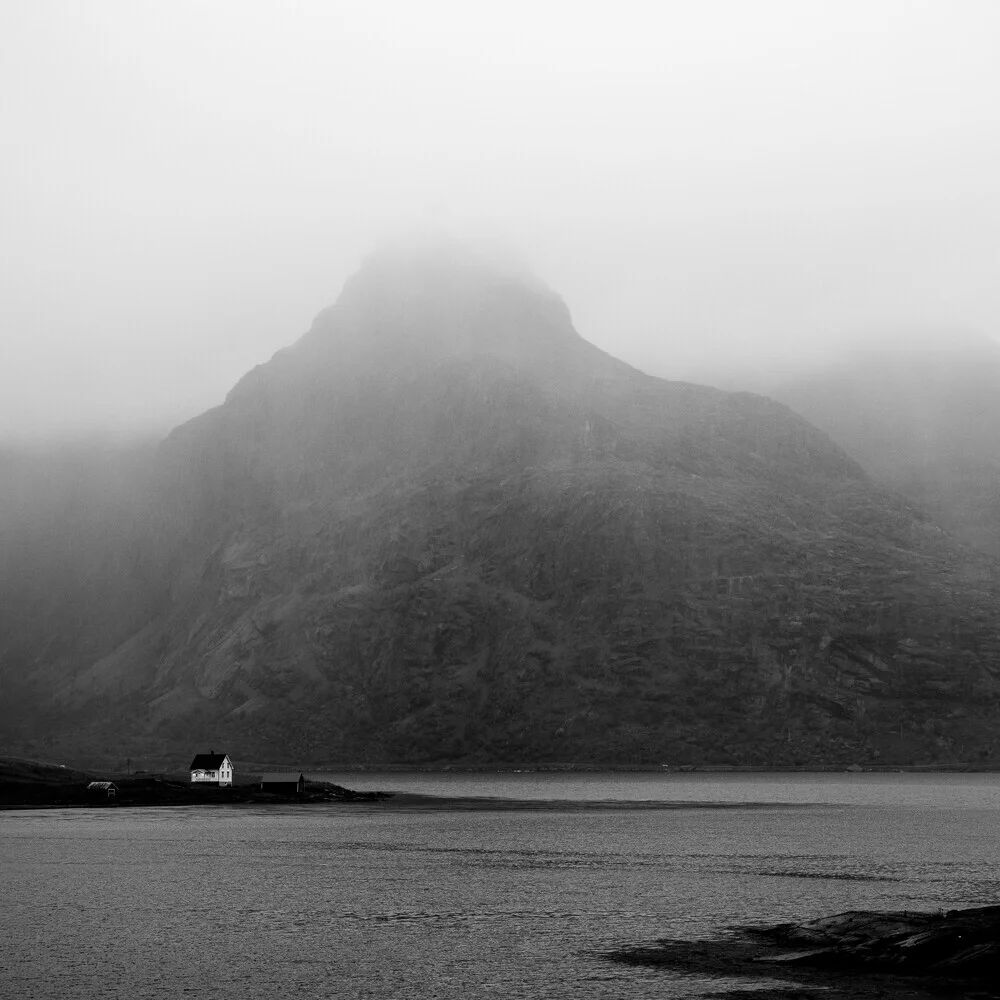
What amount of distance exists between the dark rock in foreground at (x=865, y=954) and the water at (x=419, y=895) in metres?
3.81

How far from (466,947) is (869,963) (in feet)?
69.9

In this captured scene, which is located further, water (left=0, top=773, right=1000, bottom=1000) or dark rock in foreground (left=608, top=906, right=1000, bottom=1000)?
water (left=0, top=773, right=1000, bottom=1000)

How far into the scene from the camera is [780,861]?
11431cm

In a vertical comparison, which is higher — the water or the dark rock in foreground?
the dark rock in foreground

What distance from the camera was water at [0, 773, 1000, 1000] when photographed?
5969cm

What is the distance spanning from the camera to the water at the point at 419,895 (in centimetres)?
5969

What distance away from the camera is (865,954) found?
2388 inches

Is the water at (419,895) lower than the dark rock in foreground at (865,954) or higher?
lower

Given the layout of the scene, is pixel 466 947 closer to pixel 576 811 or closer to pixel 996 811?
pixel 576 811

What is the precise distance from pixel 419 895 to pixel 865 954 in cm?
3878

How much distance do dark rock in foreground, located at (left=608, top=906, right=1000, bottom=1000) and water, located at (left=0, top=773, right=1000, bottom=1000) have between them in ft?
12.5

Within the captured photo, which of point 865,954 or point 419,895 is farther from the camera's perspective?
point 419,895

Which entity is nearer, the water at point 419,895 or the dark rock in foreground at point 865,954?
the dark rock in foreground at point 865,954

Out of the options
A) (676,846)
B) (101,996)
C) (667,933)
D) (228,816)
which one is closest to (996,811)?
(676,846)
